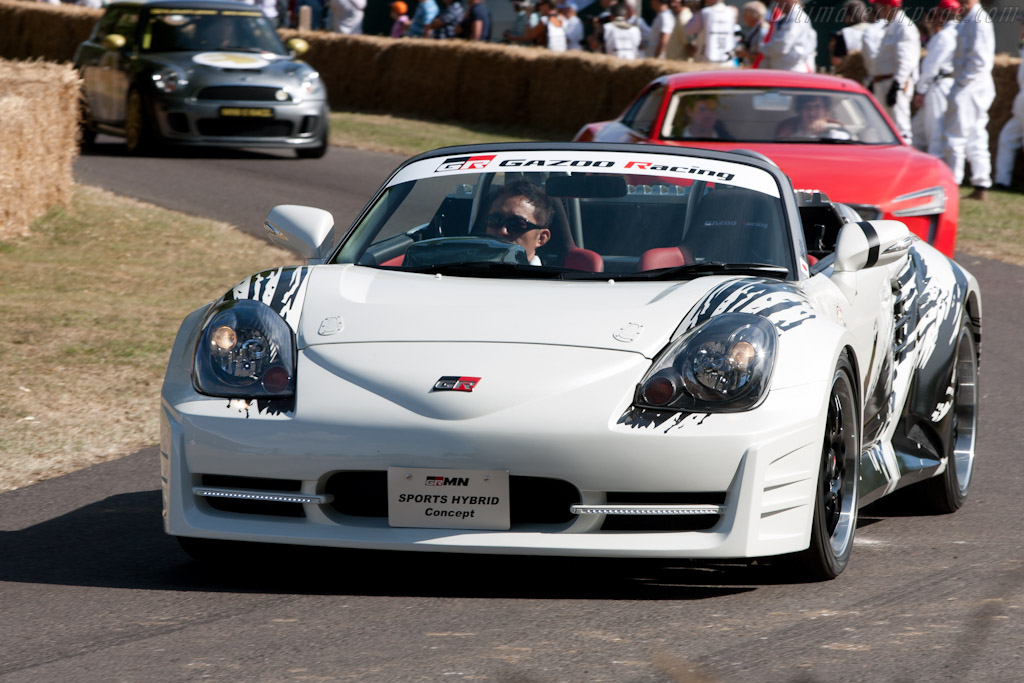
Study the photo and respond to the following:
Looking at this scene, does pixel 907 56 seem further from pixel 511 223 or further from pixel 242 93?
pixel 511 223

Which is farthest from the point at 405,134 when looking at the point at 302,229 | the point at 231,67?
the point at 302,229

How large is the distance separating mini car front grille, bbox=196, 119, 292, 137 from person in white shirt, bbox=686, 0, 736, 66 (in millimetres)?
5240

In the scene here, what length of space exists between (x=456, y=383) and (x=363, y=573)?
751mm

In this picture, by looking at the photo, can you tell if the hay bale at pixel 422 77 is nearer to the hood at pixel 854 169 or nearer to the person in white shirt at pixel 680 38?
the person in white shirt at pixel 680 38

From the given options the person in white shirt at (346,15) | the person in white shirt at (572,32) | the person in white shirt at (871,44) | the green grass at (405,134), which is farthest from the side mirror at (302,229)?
the person in white shirt at (346,15)

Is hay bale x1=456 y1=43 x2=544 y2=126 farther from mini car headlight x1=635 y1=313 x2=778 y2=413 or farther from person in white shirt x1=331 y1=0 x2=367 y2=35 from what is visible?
mini car headlight x1=635 y1=313 x2=778 y2=413

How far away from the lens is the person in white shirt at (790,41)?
17.5 meters

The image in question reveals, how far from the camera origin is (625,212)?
5.45 metres

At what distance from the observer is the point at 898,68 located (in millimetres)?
16938

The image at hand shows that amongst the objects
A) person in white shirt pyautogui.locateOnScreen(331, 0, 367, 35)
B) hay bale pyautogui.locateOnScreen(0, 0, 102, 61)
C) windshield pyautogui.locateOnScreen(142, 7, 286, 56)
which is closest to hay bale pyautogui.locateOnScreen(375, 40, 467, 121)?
person in white shirt pyautogui.locateOnScreen(331, 0, 367, 35)

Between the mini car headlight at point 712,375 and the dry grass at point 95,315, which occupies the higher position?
the mini car headlight at point 712,375

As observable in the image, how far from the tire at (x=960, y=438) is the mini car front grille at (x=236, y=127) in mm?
12805

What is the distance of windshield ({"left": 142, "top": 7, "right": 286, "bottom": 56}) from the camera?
18578mm

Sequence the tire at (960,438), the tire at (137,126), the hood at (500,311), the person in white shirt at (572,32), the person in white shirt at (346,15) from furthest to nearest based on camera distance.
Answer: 1. the person in white shirt at (346,15)
2. the person in white shirt at (572,32)
3. the tire at (137,126)
4. the tire at (960,438)
5. the hood at (500,311)
